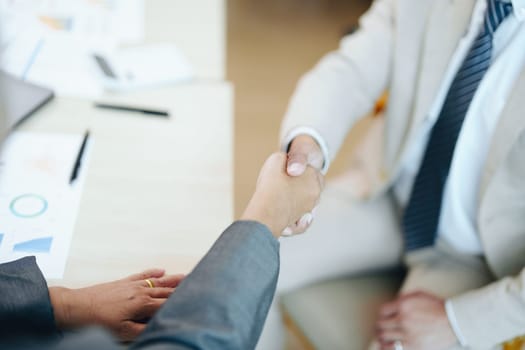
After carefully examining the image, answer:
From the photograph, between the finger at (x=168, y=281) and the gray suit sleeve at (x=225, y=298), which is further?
the finger at (x=168, y=281)

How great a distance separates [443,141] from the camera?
0.95 meters

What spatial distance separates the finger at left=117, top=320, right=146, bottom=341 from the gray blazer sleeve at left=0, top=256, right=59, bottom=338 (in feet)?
0.22

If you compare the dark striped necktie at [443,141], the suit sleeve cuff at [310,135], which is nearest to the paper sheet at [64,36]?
the suit sleeve cuff at [310,135]

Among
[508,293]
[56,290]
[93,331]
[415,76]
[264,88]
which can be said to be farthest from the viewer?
[264,88]

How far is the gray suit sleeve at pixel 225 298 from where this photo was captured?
51 centimetres

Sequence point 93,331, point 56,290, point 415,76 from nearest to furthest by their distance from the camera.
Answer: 1. point 93,331
2. point 56,290
3. point 415,76

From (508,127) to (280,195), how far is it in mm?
362

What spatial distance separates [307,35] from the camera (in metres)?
2.45

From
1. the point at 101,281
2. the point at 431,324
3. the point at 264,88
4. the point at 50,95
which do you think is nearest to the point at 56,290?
the point at 101,281

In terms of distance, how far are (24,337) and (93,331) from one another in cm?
12

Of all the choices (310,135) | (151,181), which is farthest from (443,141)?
(151,181)

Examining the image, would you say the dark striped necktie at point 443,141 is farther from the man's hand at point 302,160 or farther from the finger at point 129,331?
the finger at point 129,331

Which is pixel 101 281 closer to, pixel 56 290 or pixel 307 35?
pixel 56 290

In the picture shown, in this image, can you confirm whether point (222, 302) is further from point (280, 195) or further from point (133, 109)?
point (133, 109)
